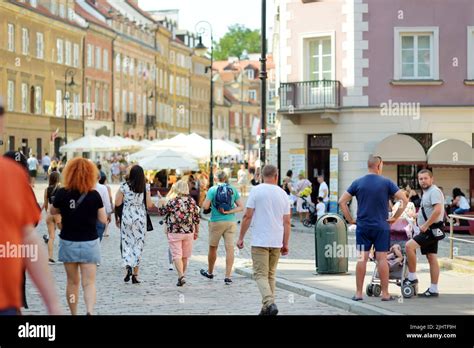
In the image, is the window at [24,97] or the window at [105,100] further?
the window at [105,100]

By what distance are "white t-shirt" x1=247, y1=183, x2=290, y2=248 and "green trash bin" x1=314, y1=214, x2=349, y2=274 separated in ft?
14.4

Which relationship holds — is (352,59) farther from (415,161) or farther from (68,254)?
(68,254)

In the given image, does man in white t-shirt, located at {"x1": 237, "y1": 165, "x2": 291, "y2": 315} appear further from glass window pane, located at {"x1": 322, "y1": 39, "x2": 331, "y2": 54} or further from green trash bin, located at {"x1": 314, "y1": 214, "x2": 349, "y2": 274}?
glass window pane, located at {"x1": 322, "y1": 39, "x2": 331, "y2": 54}

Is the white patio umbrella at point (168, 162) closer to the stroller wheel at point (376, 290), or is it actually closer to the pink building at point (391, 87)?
the pink building at point (391, 87)

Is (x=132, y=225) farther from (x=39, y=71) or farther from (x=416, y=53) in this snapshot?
(x=39, y=71)

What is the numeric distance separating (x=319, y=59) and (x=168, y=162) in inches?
276

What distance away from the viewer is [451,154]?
29422 mm

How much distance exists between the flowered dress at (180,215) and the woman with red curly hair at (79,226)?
4.77 metres

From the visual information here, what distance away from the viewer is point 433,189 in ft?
43.1

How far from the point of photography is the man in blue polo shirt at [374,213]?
12367 mm

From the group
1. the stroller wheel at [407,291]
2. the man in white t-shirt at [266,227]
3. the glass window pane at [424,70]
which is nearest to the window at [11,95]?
the glass window pane at [424,70]

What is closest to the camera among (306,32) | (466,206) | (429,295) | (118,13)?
(429,295)
